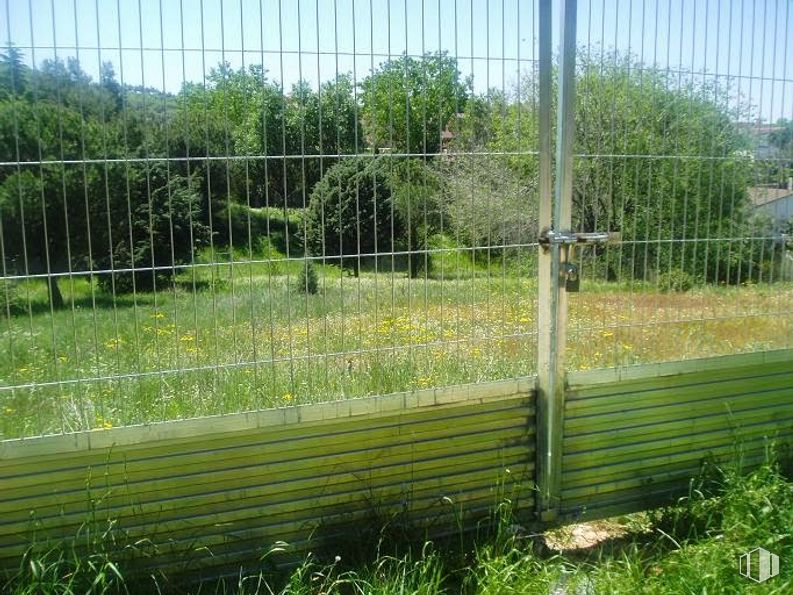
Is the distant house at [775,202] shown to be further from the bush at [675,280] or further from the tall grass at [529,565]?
the tall grass at [529,565]

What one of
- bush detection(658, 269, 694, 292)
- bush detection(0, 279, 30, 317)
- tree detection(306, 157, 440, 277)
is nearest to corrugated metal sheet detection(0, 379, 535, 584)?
bush detection(0, 279, 30, 317)

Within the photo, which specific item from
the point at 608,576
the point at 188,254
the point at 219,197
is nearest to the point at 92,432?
the point at 188,254

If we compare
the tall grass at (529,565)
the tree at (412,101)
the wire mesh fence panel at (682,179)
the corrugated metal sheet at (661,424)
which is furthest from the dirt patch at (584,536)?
the tree at (412,101)

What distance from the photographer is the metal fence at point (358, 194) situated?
2.92 m

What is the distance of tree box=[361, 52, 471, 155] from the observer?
3.29 metres

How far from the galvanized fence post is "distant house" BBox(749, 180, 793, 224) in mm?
1204

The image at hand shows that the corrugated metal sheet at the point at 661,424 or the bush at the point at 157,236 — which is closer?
the bush at the point at 157,236

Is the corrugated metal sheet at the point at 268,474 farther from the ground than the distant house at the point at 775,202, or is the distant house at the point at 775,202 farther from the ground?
the distant house at the point at 775,202

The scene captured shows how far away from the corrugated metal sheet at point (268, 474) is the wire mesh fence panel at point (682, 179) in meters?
0.63

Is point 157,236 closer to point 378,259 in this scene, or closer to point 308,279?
point 308,279

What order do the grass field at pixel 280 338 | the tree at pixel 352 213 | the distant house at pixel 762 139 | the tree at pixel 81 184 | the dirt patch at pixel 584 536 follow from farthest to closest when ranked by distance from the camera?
the distant house at pixel 762 139 → the dirt patch at pixel 584 536 → the tree at pixel 352 213 → the grass field at pixel 280 338 → the tree at pixel 81 184

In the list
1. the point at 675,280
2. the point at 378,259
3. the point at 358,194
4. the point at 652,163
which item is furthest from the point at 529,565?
the point at 652,163

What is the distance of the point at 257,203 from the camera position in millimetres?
3125

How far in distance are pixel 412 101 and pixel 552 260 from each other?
875mm
